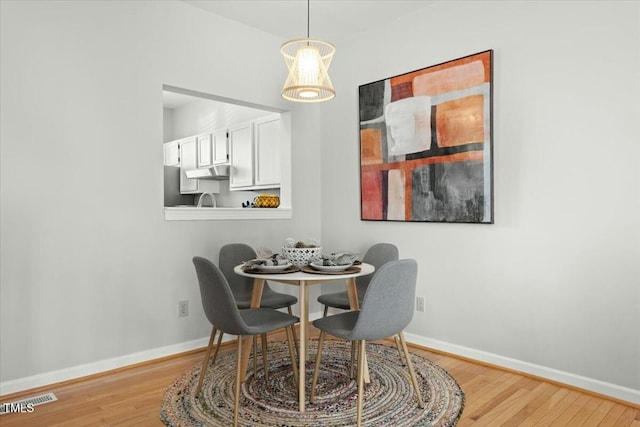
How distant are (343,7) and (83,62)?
1.89 meters

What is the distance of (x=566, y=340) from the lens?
8.63 feet

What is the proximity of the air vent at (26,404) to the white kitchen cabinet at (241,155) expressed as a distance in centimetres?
274

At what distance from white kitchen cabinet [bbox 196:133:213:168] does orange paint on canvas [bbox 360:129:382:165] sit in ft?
7.84

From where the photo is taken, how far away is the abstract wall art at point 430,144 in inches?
117

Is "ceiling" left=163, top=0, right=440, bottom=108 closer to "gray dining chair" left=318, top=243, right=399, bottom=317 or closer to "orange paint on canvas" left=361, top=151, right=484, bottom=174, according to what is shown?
"orange paint on canvas" left=361, top=151, right=484, bottom=174

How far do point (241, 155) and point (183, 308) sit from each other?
82.8 inches

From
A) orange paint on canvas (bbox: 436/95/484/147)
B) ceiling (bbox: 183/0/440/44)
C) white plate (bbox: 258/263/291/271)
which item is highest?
ceiling (bbox: 183/0/440/44)

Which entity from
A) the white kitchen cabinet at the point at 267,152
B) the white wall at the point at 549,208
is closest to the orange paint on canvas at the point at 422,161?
the white wall at the point at 549,208

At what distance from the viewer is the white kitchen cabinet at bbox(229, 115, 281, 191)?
4.37 m

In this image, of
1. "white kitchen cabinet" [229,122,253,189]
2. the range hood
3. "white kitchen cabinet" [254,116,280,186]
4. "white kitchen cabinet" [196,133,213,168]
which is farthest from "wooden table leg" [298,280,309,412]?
"white kitchen cabinet" [196,133,213,168]

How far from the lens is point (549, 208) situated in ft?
8.81

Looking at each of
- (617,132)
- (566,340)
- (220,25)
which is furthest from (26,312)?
(617,132)

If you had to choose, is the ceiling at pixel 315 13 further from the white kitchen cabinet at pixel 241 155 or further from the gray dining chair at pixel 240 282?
the gray dining chair at pixel 240 282

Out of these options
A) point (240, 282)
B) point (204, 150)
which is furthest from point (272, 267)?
point (204, 150)
